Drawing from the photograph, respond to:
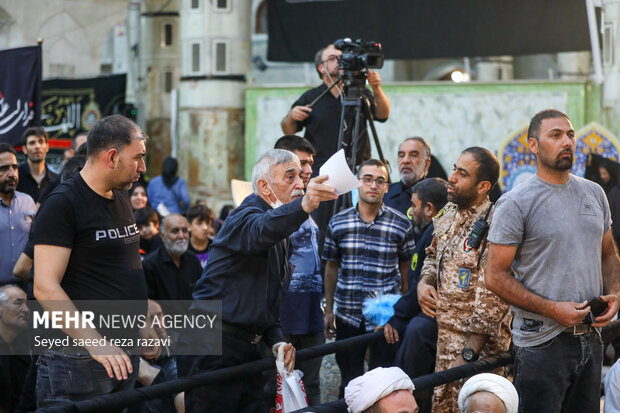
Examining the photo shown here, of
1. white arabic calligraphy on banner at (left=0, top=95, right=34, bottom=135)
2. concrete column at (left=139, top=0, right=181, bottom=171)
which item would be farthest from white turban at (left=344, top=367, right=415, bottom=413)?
concrete column at (left=139, top=0, right=181, bottom=171)

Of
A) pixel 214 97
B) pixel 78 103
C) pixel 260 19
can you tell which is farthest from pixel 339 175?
pixel 260 19

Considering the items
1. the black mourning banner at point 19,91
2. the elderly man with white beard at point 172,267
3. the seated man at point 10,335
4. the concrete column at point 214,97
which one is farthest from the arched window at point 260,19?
the seated man at point 10,335

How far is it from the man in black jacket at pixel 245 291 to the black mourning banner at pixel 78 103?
1105 cm

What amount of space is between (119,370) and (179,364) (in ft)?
2.56

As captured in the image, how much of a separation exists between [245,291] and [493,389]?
1.17m

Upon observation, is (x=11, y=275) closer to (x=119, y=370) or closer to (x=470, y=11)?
(x=119, y=370)

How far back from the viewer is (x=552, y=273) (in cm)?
394

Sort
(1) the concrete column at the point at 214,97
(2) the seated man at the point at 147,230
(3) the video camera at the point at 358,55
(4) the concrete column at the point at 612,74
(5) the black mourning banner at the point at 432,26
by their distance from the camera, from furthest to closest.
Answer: (1) the concrete column at the point at 214,97 → (5) the black mourning banner at the point at 432,26 → (4) the concrete column at the point at 612,74 → (2) the seated man at the point at 147,230 → (3) the video camera at the point at 358,55

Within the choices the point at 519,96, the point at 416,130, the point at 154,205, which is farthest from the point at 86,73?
the point at 519,96

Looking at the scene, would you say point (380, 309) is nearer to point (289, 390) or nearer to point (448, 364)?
point (448, 364)

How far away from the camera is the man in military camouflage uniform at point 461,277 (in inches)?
177

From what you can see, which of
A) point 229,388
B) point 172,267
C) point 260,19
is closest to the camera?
point 229,388

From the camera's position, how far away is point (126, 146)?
3.78m

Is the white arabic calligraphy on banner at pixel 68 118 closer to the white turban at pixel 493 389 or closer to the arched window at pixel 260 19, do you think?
the arched window at pixel 260 19
